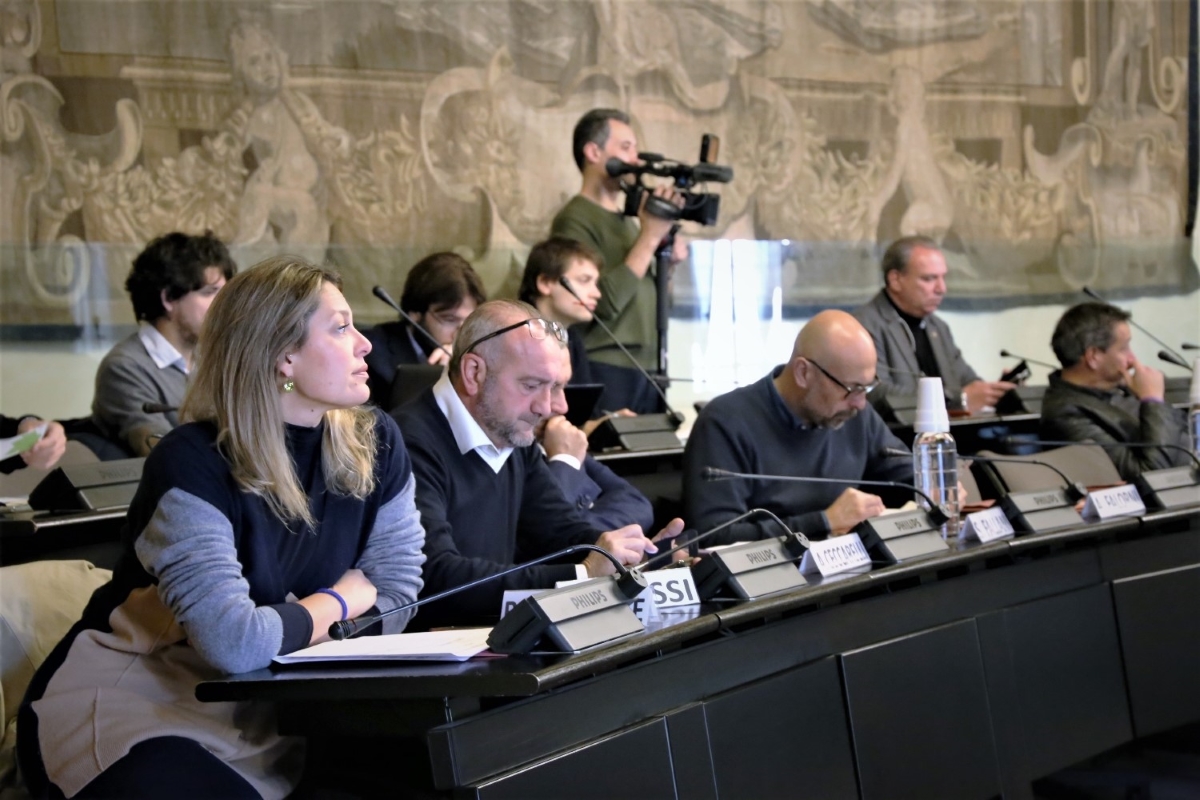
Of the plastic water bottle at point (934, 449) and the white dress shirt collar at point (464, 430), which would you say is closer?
the white dress shirt collar at point (464, 430)

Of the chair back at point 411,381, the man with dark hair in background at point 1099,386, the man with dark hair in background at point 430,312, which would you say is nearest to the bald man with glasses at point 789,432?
the chair back at point 411,381

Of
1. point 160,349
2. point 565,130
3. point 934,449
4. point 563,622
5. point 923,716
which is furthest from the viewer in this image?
point 565,130

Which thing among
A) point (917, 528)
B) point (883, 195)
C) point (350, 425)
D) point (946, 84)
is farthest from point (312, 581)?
point (946, 84)

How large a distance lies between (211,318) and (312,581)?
1.21 feet

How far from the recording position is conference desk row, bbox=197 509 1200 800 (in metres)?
1.50

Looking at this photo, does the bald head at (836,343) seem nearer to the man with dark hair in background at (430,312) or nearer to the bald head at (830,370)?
the bald head at (830,370)

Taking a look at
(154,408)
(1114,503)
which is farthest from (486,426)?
(1114,503)

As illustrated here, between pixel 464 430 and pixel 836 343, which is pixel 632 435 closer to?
pixel 836 343

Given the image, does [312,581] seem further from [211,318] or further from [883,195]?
[883,195]

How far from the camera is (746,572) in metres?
1.98

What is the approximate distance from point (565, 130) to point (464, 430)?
3413 millimetres

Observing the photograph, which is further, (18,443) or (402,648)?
(18,443)

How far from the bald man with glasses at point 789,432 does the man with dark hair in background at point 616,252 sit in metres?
1.31

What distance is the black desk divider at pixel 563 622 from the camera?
1553 millimetres
